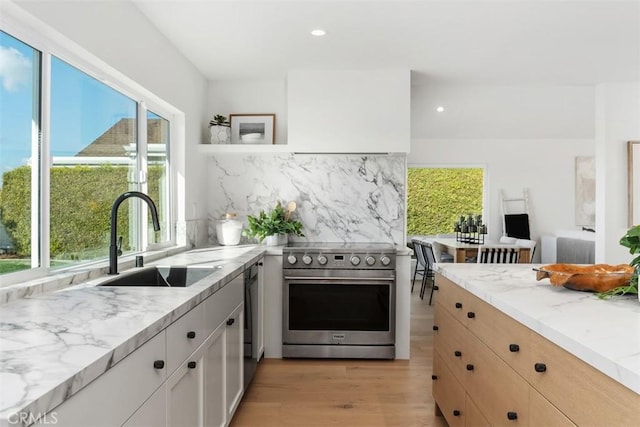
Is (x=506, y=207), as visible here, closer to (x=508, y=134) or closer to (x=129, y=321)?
(x=508, y=134)

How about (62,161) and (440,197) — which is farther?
(440,197)

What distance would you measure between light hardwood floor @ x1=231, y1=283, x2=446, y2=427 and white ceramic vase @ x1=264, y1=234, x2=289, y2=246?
95 centimetres

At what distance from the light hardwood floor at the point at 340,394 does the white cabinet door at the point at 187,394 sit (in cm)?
82

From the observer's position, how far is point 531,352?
1.39 metres

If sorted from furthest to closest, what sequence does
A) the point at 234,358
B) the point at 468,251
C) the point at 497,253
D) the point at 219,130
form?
the point at 468,251
the point at 497,253
the point at 219,130
the point at 234,358

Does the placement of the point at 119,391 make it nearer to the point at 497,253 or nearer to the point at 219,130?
the point at 219,130

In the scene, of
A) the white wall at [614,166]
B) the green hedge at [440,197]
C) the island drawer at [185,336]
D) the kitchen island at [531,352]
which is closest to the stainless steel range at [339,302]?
the kitchen island at [531,352]

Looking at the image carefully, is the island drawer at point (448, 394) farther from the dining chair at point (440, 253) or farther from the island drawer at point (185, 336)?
the dining chair at point (440, 253)

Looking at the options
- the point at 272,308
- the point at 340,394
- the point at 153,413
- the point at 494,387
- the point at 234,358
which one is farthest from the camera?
the point at 272,308

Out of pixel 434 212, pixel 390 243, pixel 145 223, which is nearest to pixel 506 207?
pixel 434 212

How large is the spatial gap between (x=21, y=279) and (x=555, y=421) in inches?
76.7

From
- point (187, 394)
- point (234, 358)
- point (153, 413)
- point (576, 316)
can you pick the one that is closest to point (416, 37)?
point (576, 316)

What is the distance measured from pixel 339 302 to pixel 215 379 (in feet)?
5.10

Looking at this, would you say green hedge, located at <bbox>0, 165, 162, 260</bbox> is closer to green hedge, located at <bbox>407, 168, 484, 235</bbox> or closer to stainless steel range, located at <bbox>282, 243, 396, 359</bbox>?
stainless steel range, located at <bbox>282, 243, 396, 359</bbox>
